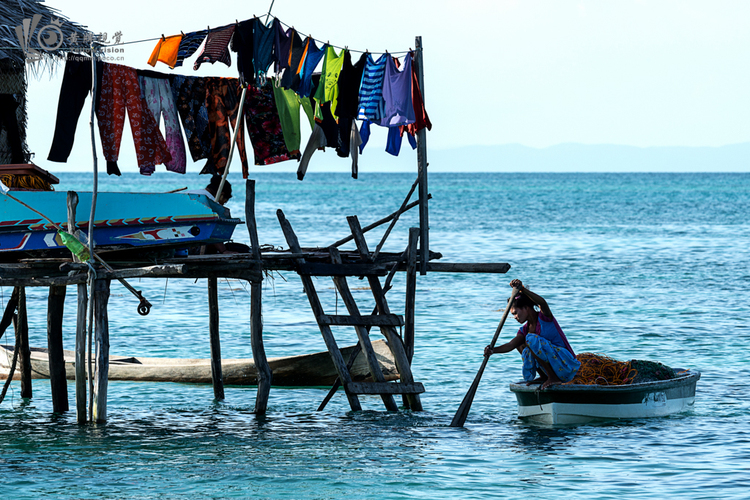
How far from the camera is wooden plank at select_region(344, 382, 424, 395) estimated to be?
1208 centimetres

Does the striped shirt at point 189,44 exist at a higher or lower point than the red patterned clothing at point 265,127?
higher

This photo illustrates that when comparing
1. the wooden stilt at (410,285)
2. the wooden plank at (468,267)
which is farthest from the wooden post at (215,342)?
the wooden plank at (468,267)

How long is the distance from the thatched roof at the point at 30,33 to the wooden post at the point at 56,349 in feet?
9.51

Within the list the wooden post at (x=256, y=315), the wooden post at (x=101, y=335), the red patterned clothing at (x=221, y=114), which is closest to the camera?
the wooden post at (x=101, y=335)

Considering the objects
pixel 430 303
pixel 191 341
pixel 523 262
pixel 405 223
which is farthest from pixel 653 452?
pixel 405 223

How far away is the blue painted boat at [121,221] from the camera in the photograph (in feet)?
36.2

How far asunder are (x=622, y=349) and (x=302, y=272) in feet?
28.8

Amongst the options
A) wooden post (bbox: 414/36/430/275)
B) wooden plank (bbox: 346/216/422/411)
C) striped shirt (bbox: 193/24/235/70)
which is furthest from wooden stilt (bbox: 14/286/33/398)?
wooden post (bbox: 414/36/430/275)

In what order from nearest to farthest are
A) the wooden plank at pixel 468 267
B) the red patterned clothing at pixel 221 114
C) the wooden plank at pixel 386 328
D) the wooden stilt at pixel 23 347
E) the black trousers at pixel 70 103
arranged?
the black trousers at pixel 70 103, the wooden plank at pixel 468 267, the wooden plank at pixel 386 328, the red patterned clothing at pixel 221 114, the wooden stilt at pixel 23 347

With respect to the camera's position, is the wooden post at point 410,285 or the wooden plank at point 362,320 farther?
the wooden post at point 410,285

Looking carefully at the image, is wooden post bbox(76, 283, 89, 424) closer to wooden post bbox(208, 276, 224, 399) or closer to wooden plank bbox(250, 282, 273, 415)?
wooden plank bbox(250, 282, 273, 415)

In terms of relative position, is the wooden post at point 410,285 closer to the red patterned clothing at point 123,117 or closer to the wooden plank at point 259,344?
the wooden plank at point 259,344

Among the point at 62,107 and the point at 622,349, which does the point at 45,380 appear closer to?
the point at 62,107

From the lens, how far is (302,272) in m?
12.0
